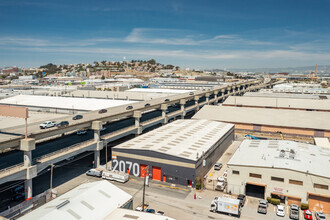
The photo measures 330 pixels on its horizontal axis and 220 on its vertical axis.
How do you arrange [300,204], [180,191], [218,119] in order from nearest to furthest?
1. [300,204]
2. [180,191]
3. [218,119]

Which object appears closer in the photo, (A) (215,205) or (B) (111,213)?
(B) (111,213)

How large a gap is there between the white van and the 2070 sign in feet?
6.48

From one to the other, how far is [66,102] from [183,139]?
4530 cm

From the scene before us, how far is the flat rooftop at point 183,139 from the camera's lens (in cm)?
4406

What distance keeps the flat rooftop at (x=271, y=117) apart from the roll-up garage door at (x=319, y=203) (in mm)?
40380

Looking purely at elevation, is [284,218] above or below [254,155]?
below

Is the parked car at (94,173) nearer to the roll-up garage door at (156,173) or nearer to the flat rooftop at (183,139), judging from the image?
the flat rooftop at (183,139)

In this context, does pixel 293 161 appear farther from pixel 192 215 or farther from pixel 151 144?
pixel 151 144

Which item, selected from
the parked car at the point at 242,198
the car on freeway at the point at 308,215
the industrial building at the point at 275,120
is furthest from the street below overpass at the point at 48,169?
the industrial building at the point at 275,120

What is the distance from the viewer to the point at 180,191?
3909 cm

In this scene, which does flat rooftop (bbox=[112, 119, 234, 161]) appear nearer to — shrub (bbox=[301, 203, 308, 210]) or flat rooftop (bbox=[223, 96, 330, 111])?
shrub (bbox=[301, 203, 308, 210])

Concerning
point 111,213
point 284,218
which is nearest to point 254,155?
point 284,218

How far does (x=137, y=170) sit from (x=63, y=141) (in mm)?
16015

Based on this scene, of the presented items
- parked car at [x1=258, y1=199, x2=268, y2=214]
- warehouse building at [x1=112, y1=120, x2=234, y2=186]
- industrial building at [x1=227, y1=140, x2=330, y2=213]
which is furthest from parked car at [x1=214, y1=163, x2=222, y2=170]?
parked car at [x1=258, y1=199, x2=268, y2=214]
